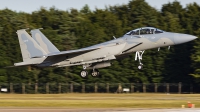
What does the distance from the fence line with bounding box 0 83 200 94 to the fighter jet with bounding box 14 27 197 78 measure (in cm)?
2119

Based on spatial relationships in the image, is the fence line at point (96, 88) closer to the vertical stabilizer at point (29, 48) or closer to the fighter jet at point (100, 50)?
the vertical stabilizer at point (29, 48)

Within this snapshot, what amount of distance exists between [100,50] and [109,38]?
38.5m

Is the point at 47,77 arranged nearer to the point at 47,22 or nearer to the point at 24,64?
the point at 47,22

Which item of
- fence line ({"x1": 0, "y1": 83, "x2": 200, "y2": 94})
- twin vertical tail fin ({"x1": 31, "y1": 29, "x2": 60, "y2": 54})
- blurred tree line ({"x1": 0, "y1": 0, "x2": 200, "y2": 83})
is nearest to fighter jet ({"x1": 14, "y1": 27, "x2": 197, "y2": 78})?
twin vertical tail fin ({"x1": 31, "y1": 29, "x2": 60, "y2": 54})

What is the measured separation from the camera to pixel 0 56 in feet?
258

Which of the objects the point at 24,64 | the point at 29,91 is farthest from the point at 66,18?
the point at 24,64

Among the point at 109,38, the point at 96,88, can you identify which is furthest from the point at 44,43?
the point at 109,38

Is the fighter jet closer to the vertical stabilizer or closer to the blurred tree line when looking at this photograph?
the vertical stabilizer

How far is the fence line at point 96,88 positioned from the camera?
232 ft

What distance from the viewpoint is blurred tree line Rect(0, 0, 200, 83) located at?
252 ft

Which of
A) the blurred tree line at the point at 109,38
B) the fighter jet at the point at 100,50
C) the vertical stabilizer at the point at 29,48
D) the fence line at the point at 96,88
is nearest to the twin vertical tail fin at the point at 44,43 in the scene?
the fighter jet at the point at 100,50

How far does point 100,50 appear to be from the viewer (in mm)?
46469

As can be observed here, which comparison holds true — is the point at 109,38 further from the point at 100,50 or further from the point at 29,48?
the point at 100,50

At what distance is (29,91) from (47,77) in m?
6.53
